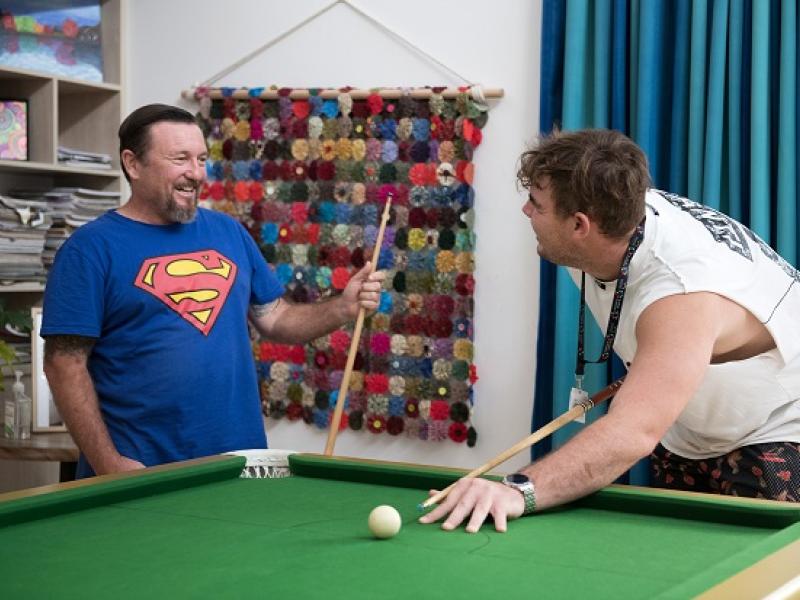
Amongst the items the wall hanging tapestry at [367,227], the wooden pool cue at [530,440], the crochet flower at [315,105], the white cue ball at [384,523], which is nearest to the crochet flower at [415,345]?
the wall hanging tapestry at [367,227]

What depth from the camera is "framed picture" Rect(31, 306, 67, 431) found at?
4.01m

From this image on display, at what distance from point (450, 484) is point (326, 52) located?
2.46 m

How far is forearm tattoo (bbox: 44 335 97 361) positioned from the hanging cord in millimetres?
1727

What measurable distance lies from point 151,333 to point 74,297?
0.71ft

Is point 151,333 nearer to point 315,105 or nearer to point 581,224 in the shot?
point 581,224

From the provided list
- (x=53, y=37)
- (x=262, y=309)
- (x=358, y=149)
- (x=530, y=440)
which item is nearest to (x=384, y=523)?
(x=530, y=440)

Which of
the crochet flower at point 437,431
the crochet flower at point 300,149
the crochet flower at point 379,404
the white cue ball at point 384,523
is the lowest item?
the crochet flower at point 437,431

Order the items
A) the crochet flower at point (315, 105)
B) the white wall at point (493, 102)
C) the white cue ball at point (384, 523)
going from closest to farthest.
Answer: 1. the white cue ball at point (384, 523)
2. the white wall at point (493, 102)
3. the crochet flower at point (315, 105)

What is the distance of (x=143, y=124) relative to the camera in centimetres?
305

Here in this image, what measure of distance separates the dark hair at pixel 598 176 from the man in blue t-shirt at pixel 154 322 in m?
0.92

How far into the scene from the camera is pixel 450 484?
87.5 inches

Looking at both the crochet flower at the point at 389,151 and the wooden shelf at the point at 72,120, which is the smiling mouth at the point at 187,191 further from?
the wooden shelf at the point at 72,120

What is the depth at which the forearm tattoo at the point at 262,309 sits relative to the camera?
3.28 metres

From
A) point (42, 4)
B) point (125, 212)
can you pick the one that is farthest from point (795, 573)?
point (42, 4)
